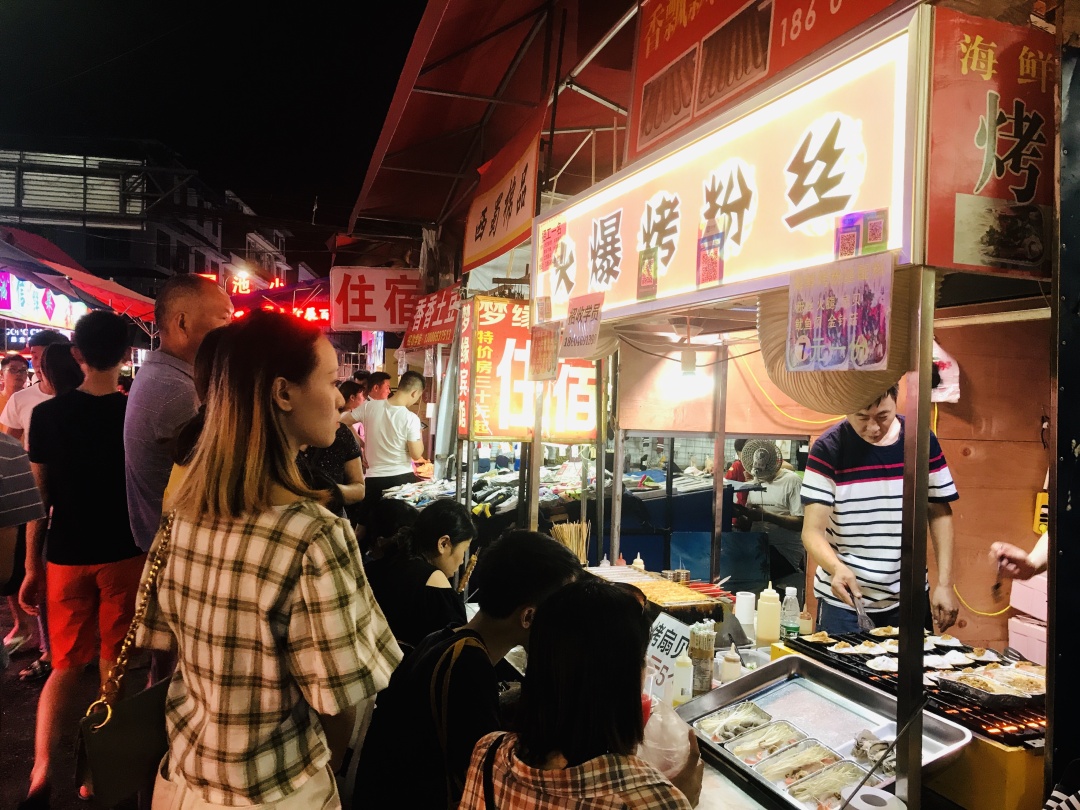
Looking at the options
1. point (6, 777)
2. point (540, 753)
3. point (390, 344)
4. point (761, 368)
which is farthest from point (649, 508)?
point (390, 344)

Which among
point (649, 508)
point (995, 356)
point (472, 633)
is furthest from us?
point (649, 508)

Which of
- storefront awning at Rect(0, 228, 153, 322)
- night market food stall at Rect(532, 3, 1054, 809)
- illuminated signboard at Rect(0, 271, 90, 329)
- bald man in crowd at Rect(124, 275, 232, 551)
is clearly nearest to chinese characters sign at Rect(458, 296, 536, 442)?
bald man in crowd at Rect(124, 275, 232, 551)

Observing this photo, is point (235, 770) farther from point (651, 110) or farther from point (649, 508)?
A: point (649, 508)

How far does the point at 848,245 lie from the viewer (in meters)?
2.04

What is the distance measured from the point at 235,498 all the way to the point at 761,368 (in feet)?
14.7

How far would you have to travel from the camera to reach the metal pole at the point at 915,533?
6.21ft

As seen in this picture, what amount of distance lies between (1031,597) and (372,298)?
9.12 m

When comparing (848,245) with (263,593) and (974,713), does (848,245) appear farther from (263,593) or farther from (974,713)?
(263,593)

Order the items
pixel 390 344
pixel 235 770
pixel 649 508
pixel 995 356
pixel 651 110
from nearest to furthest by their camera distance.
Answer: pixel 235 770 → pixel 651 110 → pixel 995 356 → pixel 649 508 → pixel 390 344

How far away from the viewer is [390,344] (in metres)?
16.4

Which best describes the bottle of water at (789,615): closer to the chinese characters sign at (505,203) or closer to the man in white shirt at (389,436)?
the chinese characters sign at (505,203)

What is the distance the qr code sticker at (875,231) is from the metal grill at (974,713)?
1.51 meters

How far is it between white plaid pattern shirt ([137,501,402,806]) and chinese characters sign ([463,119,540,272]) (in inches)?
126

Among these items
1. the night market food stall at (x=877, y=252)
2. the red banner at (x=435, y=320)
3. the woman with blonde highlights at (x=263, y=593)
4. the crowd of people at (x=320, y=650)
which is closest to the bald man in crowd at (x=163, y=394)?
the crowd of people at (x=320, y=650)
